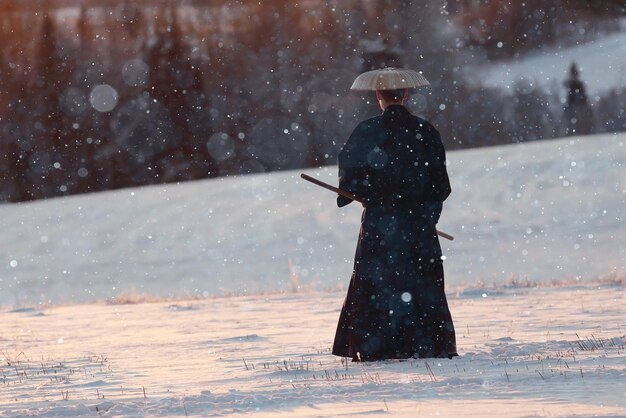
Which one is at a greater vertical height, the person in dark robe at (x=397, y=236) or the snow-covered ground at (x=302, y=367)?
the person in dark robe at (x=397, y=236)

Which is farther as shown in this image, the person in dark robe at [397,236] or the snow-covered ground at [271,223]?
the snow-covered ground at [271,223]

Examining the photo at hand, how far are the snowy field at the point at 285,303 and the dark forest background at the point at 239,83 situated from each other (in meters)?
0.93

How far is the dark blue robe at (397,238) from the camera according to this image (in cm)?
755

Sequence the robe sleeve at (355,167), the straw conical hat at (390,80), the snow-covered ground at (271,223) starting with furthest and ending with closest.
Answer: the snow-covered ground at (271,223) < the robe sleeve at (355,167) < the straw conical hat at (390,80)

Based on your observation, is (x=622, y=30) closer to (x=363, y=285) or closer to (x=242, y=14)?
(x=242, y=14)

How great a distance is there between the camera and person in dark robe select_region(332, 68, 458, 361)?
24.8 feet

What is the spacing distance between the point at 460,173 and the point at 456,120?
181cm

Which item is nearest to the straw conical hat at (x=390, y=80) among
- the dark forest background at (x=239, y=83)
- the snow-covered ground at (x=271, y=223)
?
the snow-covered ground at (x=271, y=223)

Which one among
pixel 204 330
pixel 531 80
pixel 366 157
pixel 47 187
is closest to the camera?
pixel 366 157

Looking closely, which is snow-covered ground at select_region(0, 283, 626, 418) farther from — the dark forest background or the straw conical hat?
the dark forest background

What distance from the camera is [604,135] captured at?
2545 cm

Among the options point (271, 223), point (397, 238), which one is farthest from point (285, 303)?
point (271, 223)

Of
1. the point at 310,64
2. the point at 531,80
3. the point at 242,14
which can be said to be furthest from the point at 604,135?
the point at 242,14

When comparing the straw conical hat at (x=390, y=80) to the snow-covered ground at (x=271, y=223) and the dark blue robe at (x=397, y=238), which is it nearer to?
the dark blue robe at (x=397, y=238)
